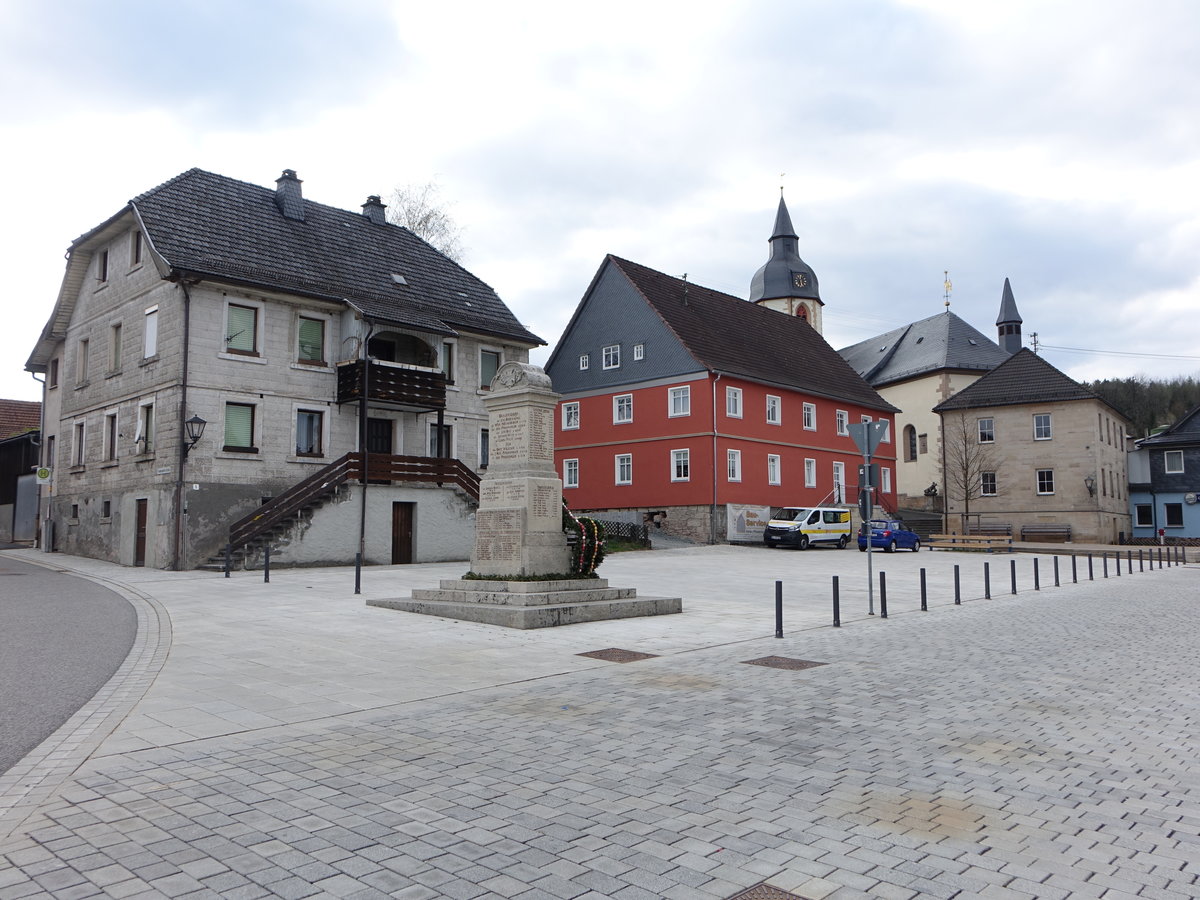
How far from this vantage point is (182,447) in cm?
2512

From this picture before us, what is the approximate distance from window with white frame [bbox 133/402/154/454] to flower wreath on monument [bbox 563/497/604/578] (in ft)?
57.7

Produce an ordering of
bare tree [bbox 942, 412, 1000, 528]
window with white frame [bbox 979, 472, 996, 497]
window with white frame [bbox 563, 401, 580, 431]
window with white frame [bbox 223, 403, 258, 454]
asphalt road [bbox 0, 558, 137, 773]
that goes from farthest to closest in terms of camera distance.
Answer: window with white frame [bbox 979, 472, 996, 497], bare tree [bbox 942, 412, 1000, 528], window with white frame [bbox 563, 401, 580, 431], window with white frame [bbox 223, 403, 258, 454], asphalt road [bbox 0, 558, 137, 773]

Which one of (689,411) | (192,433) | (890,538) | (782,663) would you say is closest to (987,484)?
(890,538)

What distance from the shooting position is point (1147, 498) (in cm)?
5941

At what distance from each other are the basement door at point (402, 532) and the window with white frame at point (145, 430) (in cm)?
723

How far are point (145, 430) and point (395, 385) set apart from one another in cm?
742

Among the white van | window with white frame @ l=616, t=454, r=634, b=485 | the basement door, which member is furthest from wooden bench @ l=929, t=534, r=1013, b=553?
the basement door

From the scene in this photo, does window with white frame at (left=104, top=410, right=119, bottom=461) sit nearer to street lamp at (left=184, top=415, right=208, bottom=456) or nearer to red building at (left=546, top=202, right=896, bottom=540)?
street lamp at (left=184, top=415, right=208, bottom=456)

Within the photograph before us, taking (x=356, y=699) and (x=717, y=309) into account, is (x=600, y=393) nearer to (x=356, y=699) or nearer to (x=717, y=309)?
(x=717, y=309)

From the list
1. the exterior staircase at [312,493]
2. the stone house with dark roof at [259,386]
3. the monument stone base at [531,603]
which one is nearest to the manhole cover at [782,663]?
the monument stone base at [531,603]

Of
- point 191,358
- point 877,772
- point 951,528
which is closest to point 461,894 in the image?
point 877,772

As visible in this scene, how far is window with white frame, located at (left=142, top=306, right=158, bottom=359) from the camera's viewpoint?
27.3 metres

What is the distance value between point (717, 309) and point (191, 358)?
92.2 ft

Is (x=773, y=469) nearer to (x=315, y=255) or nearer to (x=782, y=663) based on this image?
(x=315, y=255)
